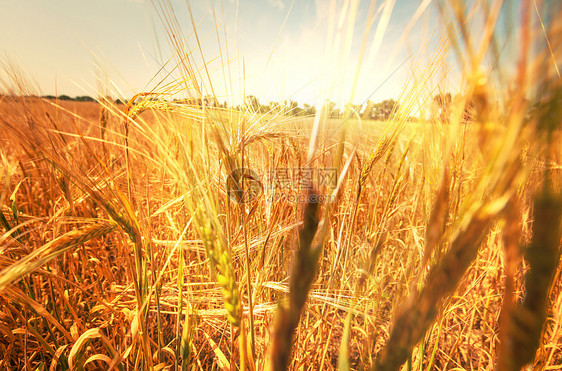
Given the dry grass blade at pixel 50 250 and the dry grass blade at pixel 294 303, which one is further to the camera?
the dry grass blade at pixel 50 250

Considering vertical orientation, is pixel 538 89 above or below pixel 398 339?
above

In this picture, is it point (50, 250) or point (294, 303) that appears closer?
point (294, 303)

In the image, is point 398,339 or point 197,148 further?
point 197,148

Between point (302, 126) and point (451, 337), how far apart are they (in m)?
1.01

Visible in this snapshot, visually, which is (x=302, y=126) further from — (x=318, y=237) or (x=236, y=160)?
(x=318, y=237)

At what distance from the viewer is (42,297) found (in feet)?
2.32

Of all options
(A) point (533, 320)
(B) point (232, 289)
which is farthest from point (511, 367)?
(B) point (232, 289)

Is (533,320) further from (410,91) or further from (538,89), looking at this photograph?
(410,91)

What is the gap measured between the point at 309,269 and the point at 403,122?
546 millimetres

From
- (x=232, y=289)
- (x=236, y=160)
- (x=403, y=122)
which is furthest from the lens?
(x=403, y=122)

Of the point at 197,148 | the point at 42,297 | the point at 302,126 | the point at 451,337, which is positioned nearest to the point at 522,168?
the point at 197,148

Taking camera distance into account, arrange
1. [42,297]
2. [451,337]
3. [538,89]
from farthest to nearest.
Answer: [451,337] < [42,297] < [538,89]

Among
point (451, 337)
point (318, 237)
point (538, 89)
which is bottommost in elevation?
point (451, 337)

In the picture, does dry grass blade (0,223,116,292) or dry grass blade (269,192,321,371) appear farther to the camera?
dry grass blade (0,223,116,292)
